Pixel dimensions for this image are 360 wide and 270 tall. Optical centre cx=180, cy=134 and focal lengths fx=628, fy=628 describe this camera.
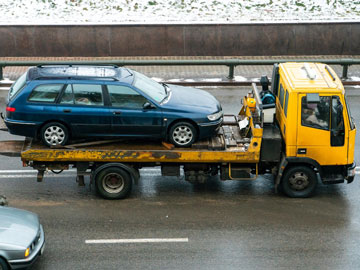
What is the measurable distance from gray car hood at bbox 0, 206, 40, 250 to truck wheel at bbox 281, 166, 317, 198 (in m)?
4.77

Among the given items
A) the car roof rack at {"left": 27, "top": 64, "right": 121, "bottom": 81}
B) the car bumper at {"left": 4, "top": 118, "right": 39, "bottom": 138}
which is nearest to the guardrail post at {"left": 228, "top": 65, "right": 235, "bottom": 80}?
the car roof rack at {"left": 27, "top": 64, "right": 121, "bottom": 81}

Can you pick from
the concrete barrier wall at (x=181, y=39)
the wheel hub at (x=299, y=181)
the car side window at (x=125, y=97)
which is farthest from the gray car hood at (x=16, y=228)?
the concrete barrier wall at (x=181, y=39)

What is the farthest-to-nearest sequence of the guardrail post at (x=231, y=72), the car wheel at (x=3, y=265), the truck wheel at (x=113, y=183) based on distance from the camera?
1. the guardrail post at (x=231, y=72)
2. the truck wheel at (x=113, y=183)
3. the car wheel at (x=3, y=265)

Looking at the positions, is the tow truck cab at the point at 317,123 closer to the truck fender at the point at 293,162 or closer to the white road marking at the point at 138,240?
the truck fender at the point at 293,162

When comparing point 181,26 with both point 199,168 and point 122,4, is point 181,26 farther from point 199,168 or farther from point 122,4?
point 199,168

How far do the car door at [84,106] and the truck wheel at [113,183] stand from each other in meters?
0.89

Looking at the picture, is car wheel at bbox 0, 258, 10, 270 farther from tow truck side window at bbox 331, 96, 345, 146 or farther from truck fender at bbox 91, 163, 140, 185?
tow truck side window at bbox 331, 96, 345, 146

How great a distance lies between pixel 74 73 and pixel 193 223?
3.59 metres

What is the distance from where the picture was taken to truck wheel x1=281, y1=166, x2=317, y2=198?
11867mm

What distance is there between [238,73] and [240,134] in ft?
29.2

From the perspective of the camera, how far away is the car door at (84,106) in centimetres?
1155

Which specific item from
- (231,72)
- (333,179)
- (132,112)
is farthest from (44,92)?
(231,72)

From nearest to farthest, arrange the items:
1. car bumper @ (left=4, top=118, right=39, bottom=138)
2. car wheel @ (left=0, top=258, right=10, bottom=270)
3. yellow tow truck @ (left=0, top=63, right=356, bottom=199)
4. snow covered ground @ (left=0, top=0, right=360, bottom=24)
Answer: car wheel @ (left=0, top=258, right=10, bottom=270) < yellow tow truck @ (left=0, top=63, right=356, bottom=199) < car bumper @ (left=4, top=118, right=39, bottom=138) < snow covered ground @ (left=0, top=0, right=360, bottom=24)

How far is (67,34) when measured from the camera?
21.7m
